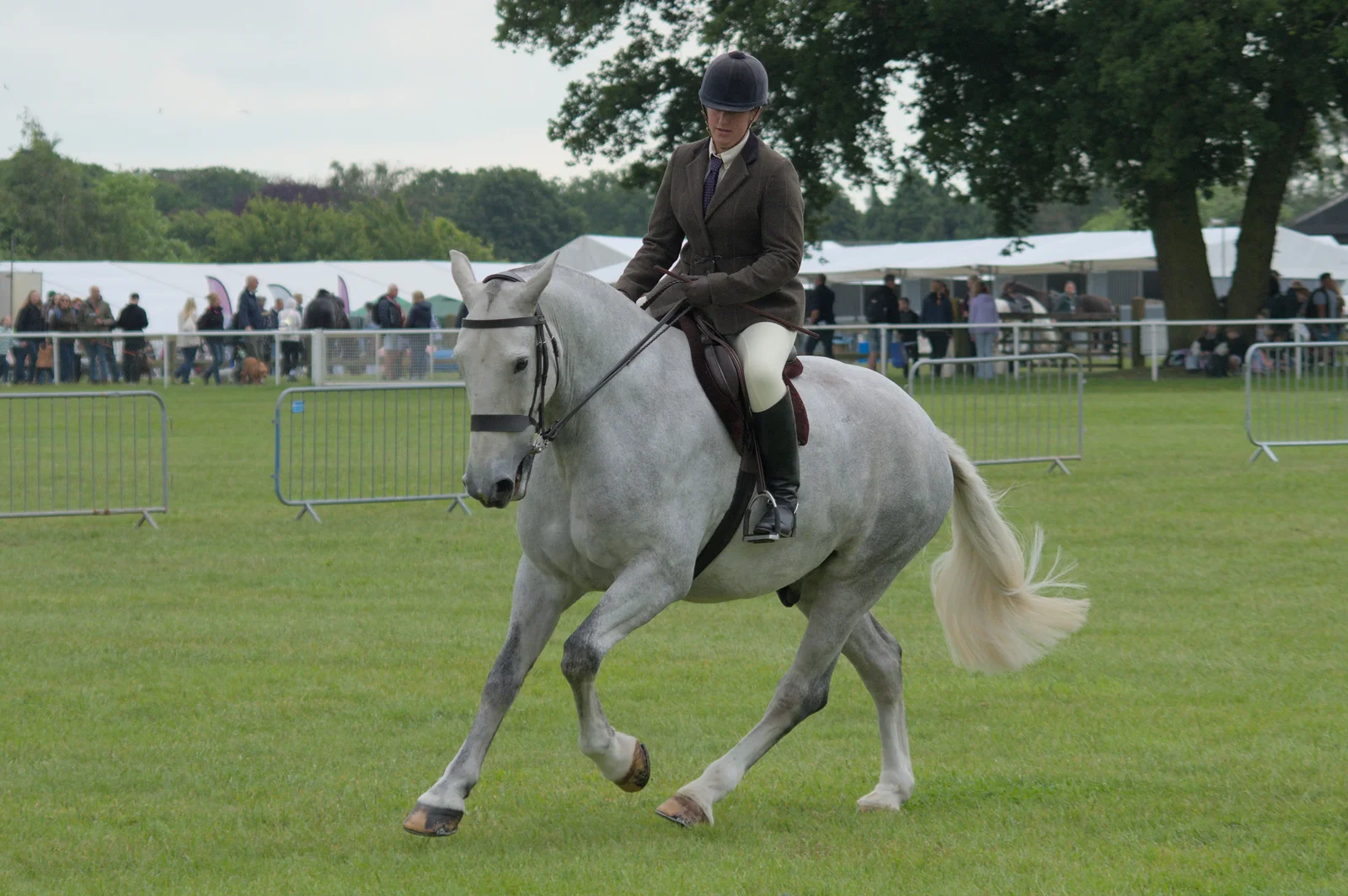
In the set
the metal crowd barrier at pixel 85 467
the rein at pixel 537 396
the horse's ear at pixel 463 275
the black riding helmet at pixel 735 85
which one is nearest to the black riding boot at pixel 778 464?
the rein at pixel 537 396

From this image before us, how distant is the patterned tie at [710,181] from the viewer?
620 cm

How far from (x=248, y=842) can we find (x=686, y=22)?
33626 mm

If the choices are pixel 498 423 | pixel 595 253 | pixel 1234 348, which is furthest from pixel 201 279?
pixel 498 423

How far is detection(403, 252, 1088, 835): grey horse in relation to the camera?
5.36 m

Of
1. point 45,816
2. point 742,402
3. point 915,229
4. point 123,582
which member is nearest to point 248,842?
point 45,816

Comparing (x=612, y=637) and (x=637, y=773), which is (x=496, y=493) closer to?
(x=612, y=637)

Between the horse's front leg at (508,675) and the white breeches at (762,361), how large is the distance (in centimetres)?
95

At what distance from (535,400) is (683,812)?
1.66 m

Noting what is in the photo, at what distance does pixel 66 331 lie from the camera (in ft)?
121

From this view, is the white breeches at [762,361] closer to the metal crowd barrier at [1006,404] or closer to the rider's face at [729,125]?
the rider's face at [729,125]

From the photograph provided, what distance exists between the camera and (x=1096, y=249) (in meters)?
48.6

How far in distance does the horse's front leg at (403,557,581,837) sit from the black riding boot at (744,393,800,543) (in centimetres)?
73

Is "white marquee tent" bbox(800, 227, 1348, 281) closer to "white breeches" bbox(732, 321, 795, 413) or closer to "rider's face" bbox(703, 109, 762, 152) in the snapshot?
"rider's face" bbox(703, 109, 762, 152)

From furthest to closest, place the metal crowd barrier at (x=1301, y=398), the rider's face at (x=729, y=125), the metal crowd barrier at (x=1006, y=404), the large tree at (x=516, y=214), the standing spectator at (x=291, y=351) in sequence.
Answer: the large tree at (x=516, y=214)
the standing spectator at (x=291, y=351)
the metal crowd barrier at (x=1301, y=398)
the metal crowd barrier at (x=1006, y=404)
the rider's face at (x=729, y=125)
